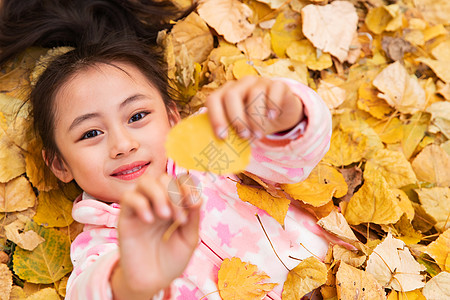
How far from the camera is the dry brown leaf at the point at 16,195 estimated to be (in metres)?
1.03

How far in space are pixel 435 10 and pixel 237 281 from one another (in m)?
1.01

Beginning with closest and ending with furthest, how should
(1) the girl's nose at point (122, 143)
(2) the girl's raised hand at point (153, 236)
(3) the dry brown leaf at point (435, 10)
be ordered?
(2) the girl's raised hand at point (153, 236)
(1) the girl's nose at point (122, 143)
(3) the dry brown leaf at point (435, 10)

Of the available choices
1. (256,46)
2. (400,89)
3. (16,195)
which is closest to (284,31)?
(256,46)

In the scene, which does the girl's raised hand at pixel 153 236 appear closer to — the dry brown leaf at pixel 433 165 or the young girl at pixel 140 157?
the young girl at pixel 140 157

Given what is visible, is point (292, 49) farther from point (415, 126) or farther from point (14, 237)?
point (14, 237)

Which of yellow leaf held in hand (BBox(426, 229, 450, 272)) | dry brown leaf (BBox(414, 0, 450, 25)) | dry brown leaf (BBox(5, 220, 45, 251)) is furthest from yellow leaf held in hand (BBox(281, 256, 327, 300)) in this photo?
dry brown leaf (BBox(414, 0, 450, 25))

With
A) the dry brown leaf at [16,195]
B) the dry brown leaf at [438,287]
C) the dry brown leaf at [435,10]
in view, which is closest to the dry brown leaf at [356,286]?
the dry brown leaf at [438,287]

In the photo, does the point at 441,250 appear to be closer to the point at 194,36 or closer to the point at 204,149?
the point at 204,149

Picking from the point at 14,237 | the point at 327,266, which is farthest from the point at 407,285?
the point at 14,237

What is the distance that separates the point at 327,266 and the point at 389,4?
0.84 m

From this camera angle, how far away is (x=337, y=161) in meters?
1.11

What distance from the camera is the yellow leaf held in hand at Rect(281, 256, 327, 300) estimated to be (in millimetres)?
841

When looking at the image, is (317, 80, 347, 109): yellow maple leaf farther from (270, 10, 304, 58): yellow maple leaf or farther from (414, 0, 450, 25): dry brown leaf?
(414, 0, 450, 25): dry brown leaf

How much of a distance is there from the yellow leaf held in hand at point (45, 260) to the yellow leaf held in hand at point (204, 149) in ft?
1.99
